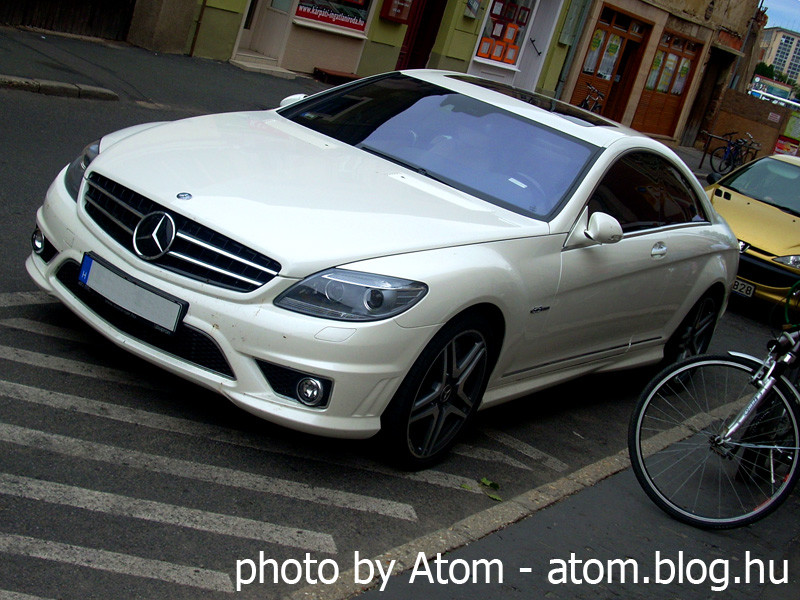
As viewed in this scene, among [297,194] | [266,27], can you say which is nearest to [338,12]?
[266,27]

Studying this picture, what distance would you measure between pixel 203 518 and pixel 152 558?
14.9 inches

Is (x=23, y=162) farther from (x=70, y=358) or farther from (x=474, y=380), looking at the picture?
(x=474, y=380)

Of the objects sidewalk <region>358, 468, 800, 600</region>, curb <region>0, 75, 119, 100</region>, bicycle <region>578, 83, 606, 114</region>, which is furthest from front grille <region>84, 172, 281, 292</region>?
bicycle <region>578, 83, 606, 114</region>

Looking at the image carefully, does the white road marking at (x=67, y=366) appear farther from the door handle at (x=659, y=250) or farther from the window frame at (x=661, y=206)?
the door handle at (x=659, y=250)

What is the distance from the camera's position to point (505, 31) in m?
24.5

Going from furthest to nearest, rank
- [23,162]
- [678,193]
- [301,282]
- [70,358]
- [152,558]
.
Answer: [23,162]
[678,193]
[70,358]
[301,282]
[152,558]

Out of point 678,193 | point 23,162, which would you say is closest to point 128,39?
point 23,162

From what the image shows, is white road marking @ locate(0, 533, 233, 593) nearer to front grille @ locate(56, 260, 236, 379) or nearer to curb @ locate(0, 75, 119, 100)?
front grille @ locate(56, 260, 236, 379)

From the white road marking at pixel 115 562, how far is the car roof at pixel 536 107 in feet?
11.2

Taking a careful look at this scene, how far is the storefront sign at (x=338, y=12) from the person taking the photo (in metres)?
18.3

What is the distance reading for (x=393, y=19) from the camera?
19906 mm

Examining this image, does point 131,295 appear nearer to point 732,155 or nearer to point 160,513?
point 160,513

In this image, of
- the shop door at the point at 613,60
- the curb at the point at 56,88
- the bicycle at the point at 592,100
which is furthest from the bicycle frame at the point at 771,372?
the shop door at the point at 613,60

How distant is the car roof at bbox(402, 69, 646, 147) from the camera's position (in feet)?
19.9
